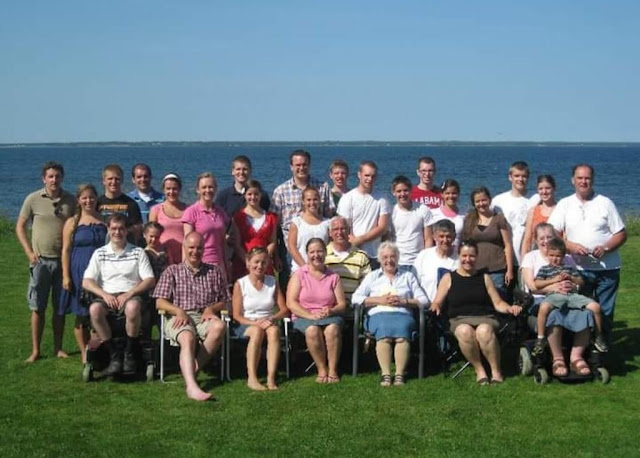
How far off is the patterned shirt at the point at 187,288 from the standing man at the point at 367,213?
4.46 ft

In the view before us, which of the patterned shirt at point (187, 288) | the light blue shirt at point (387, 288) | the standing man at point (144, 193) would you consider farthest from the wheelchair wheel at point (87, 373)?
the light blue shirt at point (387, 288)

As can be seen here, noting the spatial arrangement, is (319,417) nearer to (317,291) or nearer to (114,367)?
(317,291)

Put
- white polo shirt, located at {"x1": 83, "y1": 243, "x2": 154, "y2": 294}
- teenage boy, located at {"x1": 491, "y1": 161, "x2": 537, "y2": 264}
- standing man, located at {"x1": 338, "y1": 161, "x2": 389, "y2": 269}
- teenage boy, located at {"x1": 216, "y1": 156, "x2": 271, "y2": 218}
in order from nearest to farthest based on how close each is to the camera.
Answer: white polo shirt, located at {"x1": 83, "y1": 243, "x2": 154, "y2": 294}
standing man, located at {"x1": 338, "y1": 161, "x2": 389, "y2": 269}
teenage boy, located at {"x1": 491, "y1": 161, "x2": 537, "y2": 264}
teenage boy, located at {"x1": 216, "y1": 156, "x2": 271, "y2": 218}

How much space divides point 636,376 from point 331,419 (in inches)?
102

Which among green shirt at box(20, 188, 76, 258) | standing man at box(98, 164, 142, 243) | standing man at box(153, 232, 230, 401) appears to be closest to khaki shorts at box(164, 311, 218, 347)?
standing man at box(153, 232, 230, 401)

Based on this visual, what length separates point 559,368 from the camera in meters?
6.59

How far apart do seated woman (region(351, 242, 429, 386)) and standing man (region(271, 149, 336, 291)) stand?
0.98 meters

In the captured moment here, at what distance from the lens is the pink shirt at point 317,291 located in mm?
6875

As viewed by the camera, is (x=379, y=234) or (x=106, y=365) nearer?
(x=106, y=365)

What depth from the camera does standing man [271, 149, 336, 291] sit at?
7734 millimetres

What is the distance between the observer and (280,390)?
6.45 metres

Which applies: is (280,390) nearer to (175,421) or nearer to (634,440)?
(175,421)

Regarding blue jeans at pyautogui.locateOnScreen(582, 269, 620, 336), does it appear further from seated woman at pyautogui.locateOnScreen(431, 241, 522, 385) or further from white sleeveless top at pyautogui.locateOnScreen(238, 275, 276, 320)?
white sleeveless top at pyautogui.locateOnScreen(238, 275, 276, 320)

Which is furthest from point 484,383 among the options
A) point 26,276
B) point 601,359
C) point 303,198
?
point 26,276
